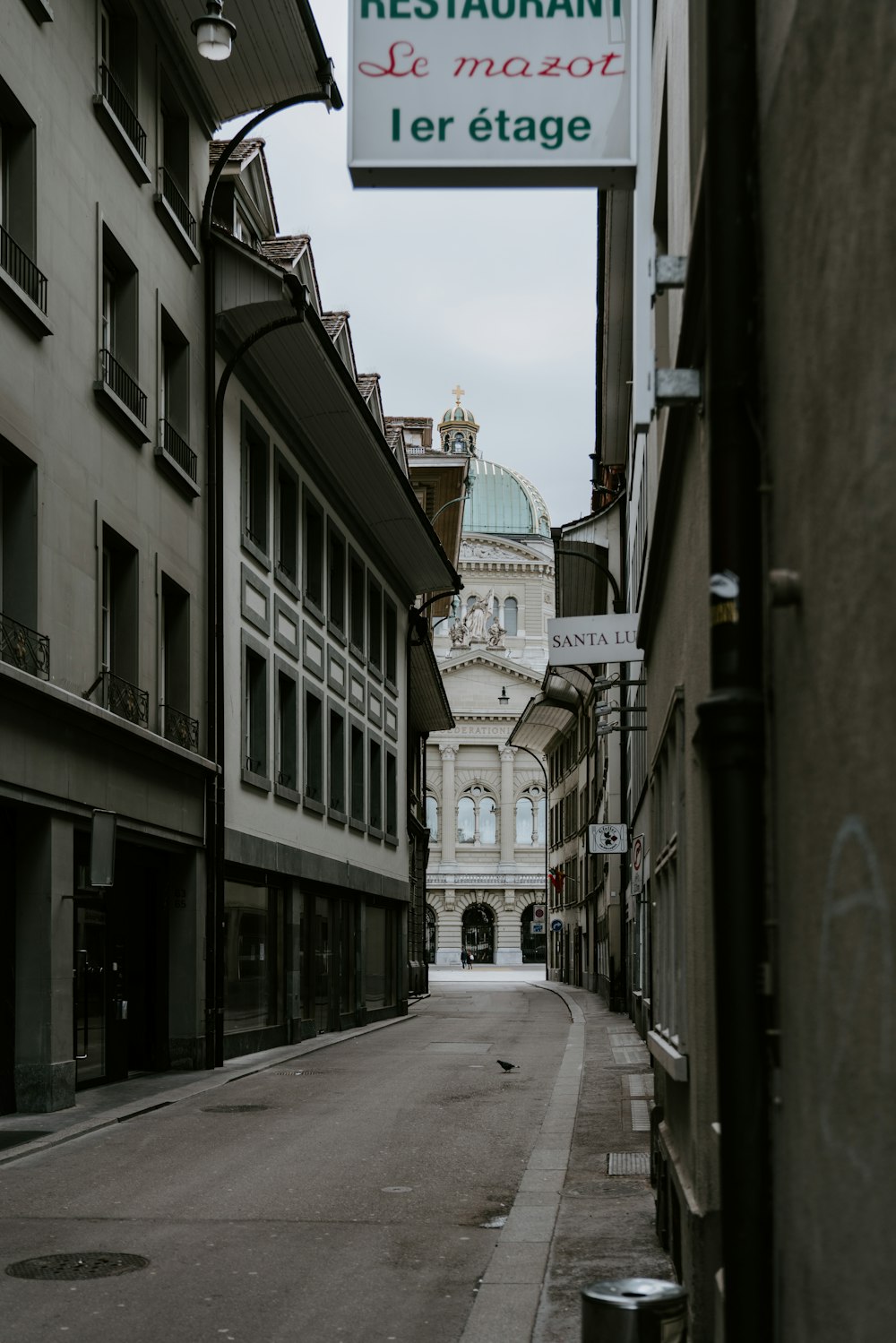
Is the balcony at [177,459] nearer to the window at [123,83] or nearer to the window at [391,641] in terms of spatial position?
the window at [123,83]

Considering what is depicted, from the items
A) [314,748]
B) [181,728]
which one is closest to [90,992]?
[181,728]

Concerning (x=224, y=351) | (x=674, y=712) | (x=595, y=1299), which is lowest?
(x=595, y=1299)

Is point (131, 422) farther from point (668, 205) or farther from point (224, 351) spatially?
point (668, 205)

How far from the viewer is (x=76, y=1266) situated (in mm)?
9578

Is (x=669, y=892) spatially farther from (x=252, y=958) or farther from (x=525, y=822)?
(x=525, y=822)

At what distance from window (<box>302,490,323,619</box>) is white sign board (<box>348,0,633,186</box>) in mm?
23875

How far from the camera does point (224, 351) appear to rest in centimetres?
2589

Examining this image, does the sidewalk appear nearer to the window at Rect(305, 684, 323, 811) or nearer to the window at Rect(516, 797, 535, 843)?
the window at Rect(305, 684, 323, 811)

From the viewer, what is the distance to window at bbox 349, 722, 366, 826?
120 ft

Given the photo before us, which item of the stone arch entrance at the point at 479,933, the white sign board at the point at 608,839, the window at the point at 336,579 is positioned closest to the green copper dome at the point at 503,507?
the stone arch entrance at the point at 479,933

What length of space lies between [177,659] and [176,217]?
5.79 metres

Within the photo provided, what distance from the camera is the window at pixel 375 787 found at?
38812mm

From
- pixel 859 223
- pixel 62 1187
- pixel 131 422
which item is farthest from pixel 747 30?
pixel 131 422

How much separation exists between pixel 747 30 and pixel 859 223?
5.61ft
